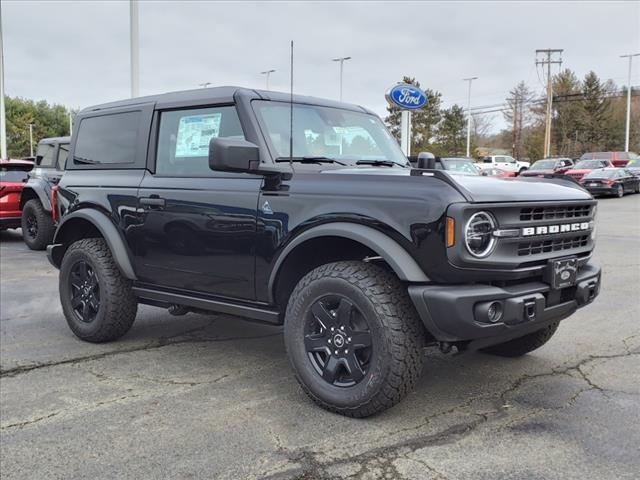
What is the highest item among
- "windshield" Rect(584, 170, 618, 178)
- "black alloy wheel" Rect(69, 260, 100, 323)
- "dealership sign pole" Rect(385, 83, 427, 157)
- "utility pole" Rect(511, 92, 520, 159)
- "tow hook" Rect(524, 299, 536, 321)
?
"utility pole" Rect(511, 92, 520, 159)

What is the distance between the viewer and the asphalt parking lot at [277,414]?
9.64 ft

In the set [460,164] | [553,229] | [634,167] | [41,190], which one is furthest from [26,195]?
[634,167]

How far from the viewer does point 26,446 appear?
3.21 meters

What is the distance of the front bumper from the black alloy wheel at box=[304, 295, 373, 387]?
15.5 inches

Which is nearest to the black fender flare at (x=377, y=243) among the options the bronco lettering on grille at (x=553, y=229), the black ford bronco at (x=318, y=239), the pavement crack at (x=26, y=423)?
the black ford bronco at (x=318, y=239)

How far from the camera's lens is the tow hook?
3.19 meters

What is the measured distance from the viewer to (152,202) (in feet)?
14.8

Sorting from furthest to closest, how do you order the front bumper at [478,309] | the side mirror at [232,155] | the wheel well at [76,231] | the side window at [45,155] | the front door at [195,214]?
the side window at [45,155], the wheel well at [76,231], the front door at [195,214], the side mirror at [232,155], the front bumper at [478,309]

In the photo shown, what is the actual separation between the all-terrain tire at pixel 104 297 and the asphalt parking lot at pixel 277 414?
15 cm

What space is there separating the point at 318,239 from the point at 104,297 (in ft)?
6.74

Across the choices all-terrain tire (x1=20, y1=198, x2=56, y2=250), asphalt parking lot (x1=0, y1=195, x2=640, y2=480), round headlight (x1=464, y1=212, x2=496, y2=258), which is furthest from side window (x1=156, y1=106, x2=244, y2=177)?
all-terrain tire (x1=20, y1=198, x2=56, y2=250)

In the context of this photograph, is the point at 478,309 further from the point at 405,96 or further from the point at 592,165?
the point at 592,165

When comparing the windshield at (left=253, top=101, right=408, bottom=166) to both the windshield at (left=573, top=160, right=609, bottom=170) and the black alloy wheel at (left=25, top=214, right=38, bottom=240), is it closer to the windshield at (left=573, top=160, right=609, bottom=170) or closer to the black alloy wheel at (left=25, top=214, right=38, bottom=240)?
the black alloy wheel at (left=25, top=214, right=38, bottom=240)

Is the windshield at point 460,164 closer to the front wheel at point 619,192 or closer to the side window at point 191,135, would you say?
the front wheel at point 619,192
